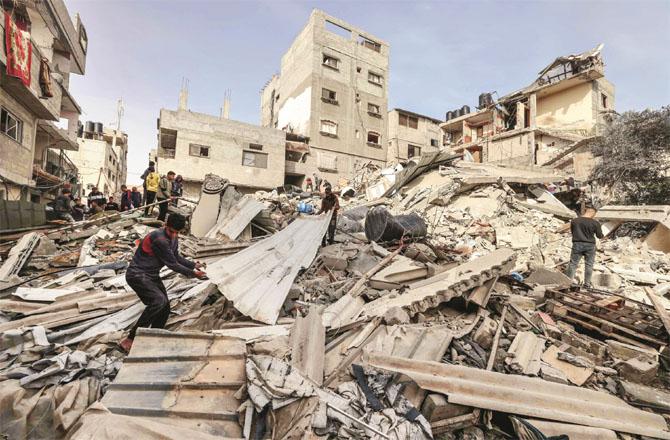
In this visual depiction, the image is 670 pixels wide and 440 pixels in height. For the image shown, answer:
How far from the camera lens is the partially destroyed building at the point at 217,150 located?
19234 mm

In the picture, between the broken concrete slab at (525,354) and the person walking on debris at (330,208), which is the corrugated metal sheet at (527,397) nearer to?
the broken concrete slab at (525,354)

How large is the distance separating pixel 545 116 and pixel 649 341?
1049 inches

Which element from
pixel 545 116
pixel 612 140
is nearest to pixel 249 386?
pixel 612 140

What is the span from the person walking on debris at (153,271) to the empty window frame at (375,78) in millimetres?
26204

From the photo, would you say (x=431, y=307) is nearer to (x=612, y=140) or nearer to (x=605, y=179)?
(x=605, y=179)

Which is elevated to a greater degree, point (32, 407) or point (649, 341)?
point (649, 341)

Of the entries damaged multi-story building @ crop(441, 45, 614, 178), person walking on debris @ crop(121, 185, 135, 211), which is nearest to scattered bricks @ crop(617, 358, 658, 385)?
person walking on debris @ crop(121, 185, 135, 211)

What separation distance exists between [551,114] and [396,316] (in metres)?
28.3

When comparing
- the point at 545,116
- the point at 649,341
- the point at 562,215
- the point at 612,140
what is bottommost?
the point at 649,341

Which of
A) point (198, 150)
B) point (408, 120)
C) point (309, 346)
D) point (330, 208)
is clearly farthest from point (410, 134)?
point (309, 346)

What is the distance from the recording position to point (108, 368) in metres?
2.82

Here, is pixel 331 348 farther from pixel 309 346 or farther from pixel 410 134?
pixel 410 134

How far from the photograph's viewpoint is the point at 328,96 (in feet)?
79.0

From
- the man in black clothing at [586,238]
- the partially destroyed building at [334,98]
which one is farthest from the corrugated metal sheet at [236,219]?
the partially destroyed building at [334,98]
